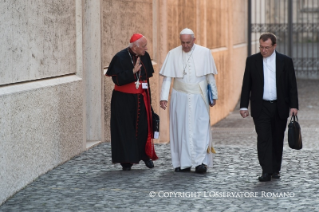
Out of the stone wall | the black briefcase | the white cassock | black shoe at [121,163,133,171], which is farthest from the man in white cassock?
the stone wall

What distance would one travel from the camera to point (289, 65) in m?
8.42

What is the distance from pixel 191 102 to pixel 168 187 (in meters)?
1.47

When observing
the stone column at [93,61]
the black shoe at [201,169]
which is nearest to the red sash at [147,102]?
the black shoe at [201,169]

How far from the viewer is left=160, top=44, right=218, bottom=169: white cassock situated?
30.2 feet

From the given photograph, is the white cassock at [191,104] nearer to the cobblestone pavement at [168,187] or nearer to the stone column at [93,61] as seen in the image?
the cobblestone pavement at [168,187]

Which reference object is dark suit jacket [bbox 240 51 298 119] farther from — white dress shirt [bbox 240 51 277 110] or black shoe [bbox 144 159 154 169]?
black shoe [bbox 144 159 154 169]

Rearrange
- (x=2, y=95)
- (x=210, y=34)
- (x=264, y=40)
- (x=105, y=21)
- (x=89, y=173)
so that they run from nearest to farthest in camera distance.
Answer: (x=2, y=95) < (x=264, y=40) < (x=89, y=173) < (x=105, y=21) < (x=210, y=34)

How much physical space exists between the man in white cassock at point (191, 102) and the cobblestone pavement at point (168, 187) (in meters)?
0.26

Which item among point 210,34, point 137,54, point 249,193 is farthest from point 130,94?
point 210,34

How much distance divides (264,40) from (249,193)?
1695 mm

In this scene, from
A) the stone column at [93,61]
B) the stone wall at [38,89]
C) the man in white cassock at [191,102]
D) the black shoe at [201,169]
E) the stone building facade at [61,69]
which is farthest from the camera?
the stone column at [93,61]

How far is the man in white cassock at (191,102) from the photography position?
30.1 feet

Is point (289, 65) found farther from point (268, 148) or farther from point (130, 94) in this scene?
point (130, 94)

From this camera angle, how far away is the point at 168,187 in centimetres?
808
